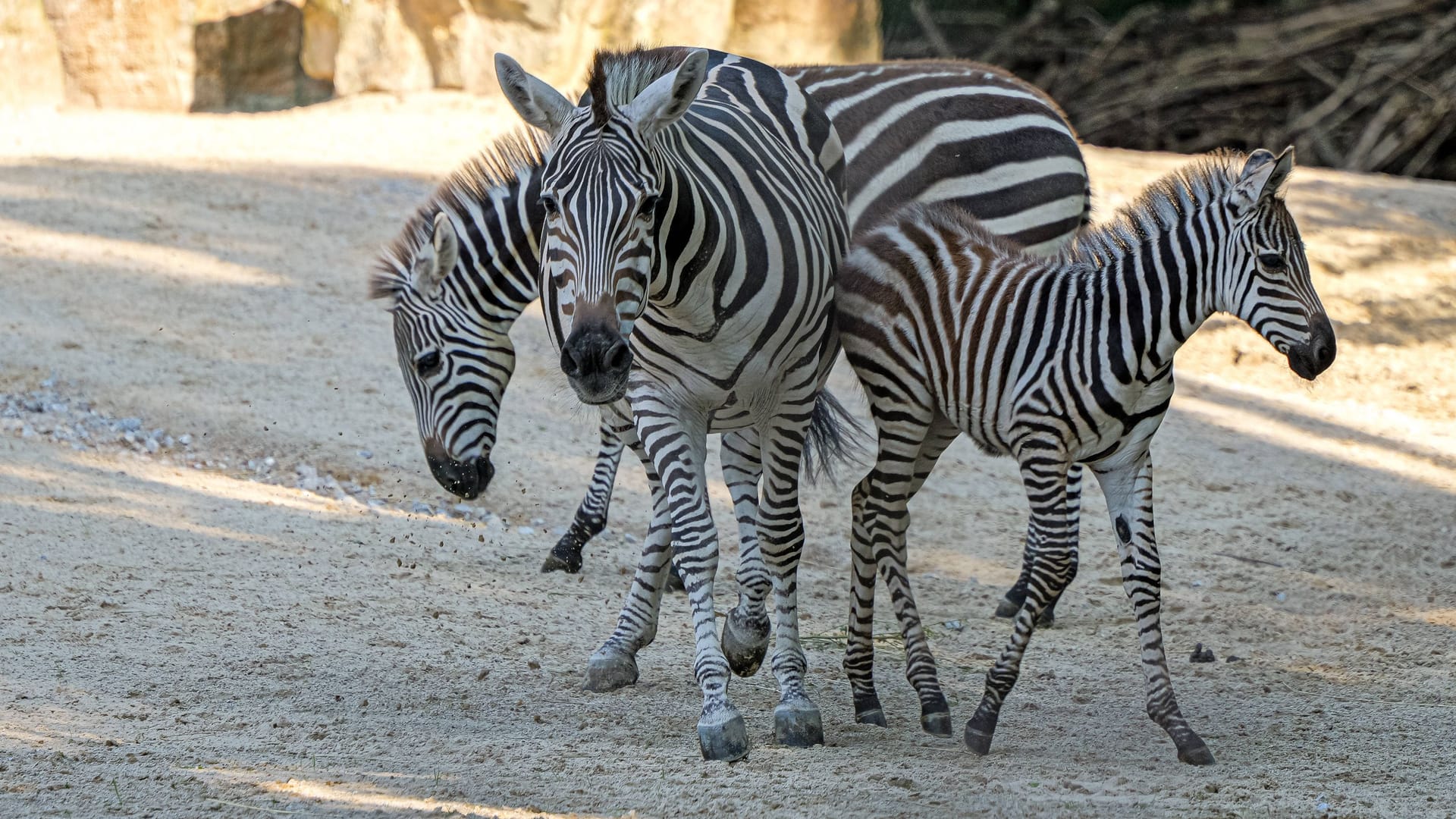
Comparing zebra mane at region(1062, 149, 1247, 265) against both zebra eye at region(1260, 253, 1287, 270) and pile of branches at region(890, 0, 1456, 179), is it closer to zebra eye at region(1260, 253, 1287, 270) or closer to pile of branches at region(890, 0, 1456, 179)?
zebra eye at region(1260, 253, 1287, 270)

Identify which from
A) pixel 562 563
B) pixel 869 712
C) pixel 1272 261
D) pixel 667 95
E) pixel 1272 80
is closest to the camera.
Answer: pixel 667 95

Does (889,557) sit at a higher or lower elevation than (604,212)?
lower

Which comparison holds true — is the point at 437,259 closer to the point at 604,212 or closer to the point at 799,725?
the point at 604,212

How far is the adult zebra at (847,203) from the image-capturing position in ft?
17.8

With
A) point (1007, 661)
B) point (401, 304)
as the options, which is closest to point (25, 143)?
point (401, 304)

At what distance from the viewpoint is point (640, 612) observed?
5.22 metres

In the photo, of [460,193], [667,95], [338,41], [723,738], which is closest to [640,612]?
[723,738]

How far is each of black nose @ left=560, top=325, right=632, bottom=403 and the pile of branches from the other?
1300cm

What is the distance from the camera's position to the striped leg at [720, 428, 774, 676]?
15.1 ft

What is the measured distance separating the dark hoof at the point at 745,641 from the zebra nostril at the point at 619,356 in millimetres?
1281

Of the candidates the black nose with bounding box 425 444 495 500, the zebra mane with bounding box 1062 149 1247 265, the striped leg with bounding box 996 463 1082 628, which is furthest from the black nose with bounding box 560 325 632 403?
the striped leg with bounding box 996 463 1082 628

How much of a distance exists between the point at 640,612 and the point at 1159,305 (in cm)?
219

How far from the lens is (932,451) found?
16.5 ft

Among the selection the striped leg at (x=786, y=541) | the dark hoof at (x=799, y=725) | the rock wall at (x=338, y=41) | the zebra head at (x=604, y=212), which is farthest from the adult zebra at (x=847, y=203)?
the rock wall at (x=338, y=41)
